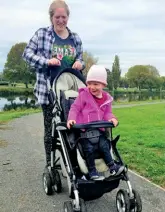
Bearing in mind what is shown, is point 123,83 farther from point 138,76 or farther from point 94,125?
point 94,125

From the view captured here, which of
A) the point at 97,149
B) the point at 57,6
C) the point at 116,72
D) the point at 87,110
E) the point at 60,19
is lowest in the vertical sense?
the point at 97,149

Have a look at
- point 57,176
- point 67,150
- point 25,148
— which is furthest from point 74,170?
point 25,148

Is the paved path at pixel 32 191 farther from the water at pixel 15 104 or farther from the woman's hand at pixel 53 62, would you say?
the water at pixel 15 104

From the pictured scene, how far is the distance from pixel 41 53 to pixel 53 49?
211mm

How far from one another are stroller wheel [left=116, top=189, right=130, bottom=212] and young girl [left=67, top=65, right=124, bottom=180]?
0.83 feet

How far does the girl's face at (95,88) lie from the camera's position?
3875mm

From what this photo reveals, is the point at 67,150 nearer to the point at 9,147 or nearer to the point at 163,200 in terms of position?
the point at 163,200

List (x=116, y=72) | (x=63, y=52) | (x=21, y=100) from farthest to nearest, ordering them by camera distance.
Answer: (x=116, y=72)
(x=21, y=100)
(x=63, y=52)

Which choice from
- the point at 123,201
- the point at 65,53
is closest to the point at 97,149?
the point at 123,201

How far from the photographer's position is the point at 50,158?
498 cm

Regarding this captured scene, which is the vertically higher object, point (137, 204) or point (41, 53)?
point (41, 53)

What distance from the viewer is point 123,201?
3725mm

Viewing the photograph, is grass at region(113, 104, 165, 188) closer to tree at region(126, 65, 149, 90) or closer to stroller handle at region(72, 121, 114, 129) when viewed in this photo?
stroller handle at region(72, 121, 114, 129)

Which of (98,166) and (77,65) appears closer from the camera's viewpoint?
(98,166)
